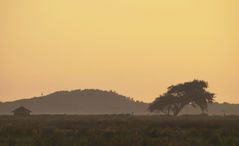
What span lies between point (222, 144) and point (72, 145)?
7925mm

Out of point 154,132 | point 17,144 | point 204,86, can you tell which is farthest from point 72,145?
point 204,86

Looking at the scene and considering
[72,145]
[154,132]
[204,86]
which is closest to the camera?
[72,145]

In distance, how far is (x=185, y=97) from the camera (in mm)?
145625

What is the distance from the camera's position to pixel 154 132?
44.2 metres

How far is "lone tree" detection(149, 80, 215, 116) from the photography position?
142250 mm

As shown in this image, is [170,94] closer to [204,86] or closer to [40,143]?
[204,86]

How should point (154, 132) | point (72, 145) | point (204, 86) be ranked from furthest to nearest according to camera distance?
point (204, 86) < point (154, 132) < point (72, 145)

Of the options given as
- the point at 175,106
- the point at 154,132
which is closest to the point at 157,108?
the point at 175,106

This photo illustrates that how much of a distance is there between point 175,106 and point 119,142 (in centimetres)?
11648

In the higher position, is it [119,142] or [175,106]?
[175,106]

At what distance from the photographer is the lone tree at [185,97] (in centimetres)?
14225

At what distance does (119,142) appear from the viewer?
33.2 metres

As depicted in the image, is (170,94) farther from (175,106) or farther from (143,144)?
(143,144)

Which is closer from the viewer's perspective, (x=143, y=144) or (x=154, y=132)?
(x=143, y=144)
